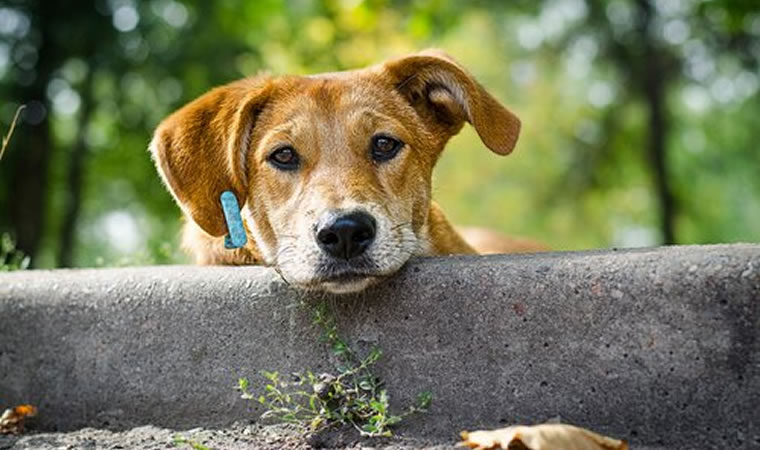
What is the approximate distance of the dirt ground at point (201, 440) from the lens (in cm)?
312

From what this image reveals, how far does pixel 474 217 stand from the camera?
23.8 m

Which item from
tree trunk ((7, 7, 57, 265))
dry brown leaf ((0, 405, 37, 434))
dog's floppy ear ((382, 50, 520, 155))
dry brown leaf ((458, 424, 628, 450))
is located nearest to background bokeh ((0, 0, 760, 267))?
tree trunk ((7, 7, 57, 265))

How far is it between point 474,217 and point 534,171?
1.98 metres

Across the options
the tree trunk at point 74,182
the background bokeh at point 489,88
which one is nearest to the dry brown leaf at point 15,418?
the background bokeh at point 489,88

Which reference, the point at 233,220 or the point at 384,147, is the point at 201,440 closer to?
the point at 233,220

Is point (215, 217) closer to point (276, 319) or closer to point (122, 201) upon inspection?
point (276, 319)

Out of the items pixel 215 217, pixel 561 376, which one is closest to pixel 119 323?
pixel 215 217

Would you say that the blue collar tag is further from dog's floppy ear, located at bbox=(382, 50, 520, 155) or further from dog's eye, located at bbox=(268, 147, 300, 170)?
dog's floppy ear, located at bbox=(382, 50, 520, 155)

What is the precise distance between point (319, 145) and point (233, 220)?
→ 1.50ft

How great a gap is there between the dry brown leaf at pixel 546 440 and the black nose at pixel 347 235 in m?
0.89

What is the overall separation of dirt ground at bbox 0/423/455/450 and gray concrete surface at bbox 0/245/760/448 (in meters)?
0.10

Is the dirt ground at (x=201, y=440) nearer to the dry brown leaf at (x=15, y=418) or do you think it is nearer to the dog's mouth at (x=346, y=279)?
the dry brown leaf at (x=15, y=418)

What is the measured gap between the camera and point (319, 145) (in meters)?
3.90

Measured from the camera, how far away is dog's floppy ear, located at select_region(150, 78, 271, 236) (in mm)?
3920
